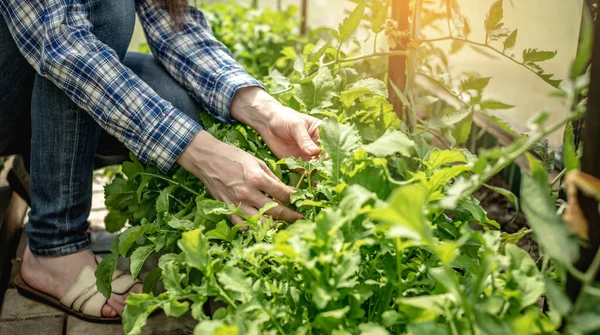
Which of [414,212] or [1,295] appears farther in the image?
[1,295]

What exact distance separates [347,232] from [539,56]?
65 centimetres

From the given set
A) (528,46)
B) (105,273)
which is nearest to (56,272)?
(105,273)

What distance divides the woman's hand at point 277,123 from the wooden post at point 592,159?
61 cm

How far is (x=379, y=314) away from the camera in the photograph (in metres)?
0.99

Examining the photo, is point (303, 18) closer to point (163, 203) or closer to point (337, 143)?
point (163, 203)


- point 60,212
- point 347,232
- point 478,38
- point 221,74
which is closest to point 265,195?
point 347,232

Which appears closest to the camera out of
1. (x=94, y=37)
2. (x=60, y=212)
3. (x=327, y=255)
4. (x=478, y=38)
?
(x=327, y=255)

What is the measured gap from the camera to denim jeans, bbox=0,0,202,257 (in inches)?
58.4

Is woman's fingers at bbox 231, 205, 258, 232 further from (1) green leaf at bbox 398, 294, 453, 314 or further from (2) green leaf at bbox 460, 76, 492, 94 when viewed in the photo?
(2) green leaf at bbox 460, 76, 492, 94

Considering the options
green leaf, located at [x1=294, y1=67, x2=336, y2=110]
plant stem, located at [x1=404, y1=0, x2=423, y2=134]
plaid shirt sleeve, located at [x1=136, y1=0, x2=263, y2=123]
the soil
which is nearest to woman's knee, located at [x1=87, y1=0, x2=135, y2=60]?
plaid shirt sleeve, located at [x1=136, y1=0, x2=263, y2=123]

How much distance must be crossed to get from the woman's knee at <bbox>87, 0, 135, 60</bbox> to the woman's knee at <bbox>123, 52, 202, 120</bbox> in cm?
12

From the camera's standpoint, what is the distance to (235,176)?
1250 millimetres

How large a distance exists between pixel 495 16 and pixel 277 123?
0.53 metres

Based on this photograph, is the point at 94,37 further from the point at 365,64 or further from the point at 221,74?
the point at 365,64
